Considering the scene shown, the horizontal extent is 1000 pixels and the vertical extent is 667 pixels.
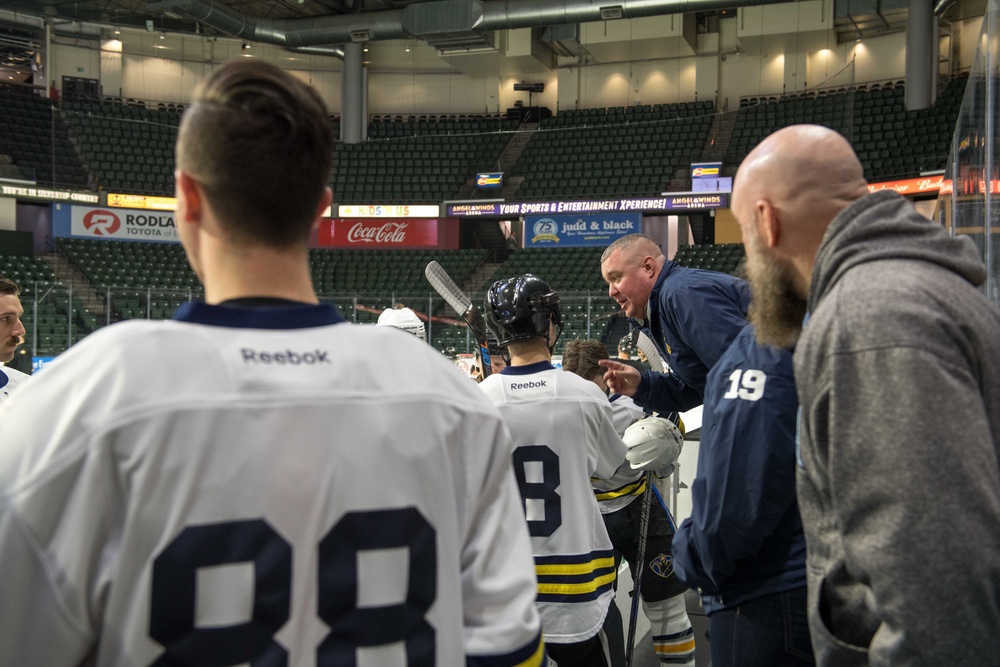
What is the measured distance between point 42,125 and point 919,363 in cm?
2382

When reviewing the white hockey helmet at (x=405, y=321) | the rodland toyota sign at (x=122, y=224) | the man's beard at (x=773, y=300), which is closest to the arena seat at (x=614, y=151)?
the rodland toyota sign at (x=122, y=224)

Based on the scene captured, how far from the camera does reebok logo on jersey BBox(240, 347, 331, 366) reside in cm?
101

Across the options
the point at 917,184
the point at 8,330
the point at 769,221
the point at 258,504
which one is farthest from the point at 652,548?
the point at 917,184

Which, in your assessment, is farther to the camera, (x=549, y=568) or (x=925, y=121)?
(x=925, y=121)

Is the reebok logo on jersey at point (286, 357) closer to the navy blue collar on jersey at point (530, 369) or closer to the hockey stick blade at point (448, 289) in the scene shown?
the navy blue collar on jersey at point (530, 369)

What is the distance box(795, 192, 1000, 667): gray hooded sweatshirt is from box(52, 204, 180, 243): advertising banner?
2109 centimetres

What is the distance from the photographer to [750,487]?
174 centimetres

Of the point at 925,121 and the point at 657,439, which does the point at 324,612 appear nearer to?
the point at 657,439

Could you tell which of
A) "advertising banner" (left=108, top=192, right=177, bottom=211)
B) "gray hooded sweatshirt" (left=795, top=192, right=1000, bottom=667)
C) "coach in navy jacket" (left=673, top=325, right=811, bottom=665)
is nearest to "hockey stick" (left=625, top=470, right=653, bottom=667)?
"coach in navy jacket" (left=673, top=325, right=811, bottom=665)

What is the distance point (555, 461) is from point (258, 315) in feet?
5.56

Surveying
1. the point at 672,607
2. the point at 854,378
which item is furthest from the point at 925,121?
the point at 854,378

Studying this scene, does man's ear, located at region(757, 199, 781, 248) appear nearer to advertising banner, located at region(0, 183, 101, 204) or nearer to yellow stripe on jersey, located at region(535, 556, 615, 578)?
yellow stripe on jersey, located at region(535, 556, 615, 578)

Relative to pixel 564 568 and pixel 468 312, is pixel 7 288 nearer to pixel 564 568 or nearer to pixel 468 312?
pixel 468 312

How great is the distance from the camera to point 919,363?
1.11 m
